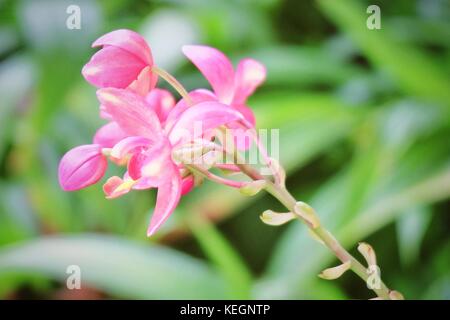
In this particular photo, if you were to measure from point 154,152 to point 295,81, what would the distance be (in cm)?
60

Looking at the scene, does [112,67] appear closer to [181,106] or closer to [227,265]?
[181,106]

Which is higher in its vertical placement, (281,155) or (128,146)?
(281,155)

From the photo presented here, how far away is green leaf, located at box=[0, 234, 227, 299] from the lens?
585 millimetres

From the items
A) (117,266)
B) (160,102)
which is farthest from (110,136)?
(117,266)

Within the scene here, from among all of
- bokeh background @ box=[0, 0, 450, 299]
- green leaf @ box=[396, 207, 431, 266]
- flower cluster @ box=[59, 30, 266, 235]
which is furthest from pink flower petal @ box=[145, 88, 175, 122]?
green leaf @ box=[396, 207, 431, 266]

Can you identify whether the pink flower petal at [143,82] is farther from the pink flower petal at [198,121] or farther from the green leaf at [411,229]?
the green leaf at [411,229]

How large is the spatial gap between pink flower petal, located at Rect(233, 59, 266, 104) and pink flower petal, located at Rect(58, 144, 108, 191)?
0.21 ft

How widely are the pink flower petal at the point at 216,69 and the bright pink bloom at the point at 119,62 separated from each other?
0.03m

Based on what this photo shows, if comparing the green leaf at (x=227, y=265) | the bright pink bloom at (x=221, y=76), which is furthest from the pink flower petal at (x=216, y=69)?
the green leaf at (x=227, y=265)

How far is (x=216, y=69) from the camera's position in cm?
27

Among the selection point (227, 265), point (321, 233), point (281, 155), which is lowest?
point (321, 233)

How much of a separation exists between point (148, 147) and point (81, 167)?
0.03m
